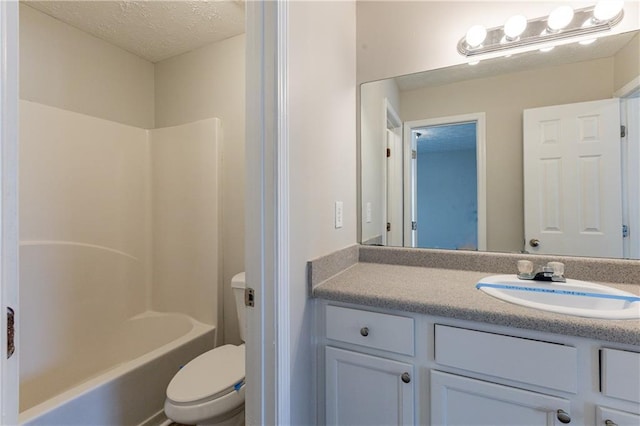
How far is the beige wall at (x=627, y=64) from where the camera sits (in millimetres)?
1192

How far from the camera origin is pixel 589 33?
4.07ft

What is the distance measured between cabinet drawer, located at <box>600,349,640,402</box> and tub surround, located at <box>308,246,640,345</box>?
0.04 metres

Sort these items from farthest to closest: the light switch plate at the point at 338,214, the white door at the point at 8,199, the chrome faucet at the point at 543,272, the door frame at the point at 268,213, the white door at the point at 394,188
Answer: the white door at the point at 394,188, the light switch plate at the point at 338,214, the chrome faucet at the point at 543,272, the door frame at the point at 268,213, the white door at the point at 8,199

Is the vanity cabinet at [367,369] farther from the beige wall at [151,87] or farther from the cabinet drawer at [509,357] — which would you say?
the beige wall at [151,87]

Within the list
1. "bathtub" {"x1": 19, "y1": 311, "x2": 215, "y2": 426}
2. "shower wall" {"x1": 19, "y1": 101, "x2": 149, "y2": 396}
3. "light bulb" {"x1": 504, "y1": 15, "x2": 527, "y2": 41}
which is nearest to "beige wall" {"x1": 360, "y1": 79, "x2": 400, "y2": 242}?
"light bulb" {"x1": 504, "y1": 15, "x2": 527, "y2": 41}

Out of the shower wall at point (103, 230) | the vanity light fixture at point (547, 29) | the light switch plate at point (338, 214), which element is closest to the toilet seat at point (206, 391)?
the shower wall at point (103, 230)

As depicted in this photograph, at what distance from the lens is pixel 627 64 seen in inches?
47.5

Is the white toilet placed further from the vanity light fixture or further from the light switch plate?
the vanity light fixture

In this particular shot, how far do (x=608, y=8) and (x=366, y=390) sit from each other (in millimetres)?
1729

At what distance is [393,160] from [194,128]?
4.51 feet

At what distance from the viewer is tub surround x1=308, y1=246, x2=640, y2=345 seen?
828mm

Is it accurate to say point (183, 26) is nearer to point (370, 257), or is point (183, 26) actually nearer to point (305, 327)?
point (370, 257)

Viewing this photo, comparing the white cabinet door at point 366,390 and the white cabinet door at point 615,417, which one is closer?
the white cabinet door at point 615,417

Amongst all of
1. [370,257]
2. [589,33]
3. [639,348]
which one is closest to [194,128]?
[370,257]
